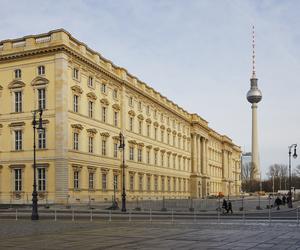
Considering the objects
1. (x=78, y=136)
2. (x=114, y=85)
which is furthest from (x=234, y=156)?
(x=78, y=136)

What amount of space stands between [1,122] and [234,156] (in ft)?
426

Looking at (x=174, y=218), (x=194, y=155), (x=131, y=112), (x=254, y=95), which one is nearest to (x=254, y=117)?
(x=254, y=95)

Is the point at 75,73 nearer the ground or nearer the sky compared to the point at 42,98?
nearer the sky

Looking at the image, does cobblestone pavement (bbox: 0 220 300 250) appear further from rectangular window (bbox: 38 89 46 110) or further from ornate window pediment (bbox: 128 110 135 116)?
ornate window pediment (bbox: 128 110 135 116)

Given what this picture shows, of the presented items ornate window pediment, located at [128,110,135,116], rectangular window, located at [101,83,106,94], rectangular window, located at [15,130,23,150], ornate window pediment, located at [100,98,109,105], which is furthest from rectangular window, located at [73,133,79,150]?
ornate window pediment, located at [128,110,135,116]

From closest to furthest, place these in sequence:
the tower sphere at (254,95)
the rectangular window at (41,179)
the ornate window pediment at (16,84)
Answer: the rectangular window at (41,179), the ornate window pediment at (16,84), the tower sphere at (254,95)

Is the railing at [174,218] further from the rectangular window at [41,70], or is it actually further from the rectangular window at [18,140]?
the rectangular window at [41,70]

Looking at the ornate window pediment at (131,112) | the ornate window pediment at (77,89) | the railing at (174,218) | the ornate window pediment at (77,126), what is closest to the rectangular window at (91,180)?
the ornate window pediment at (77,126)

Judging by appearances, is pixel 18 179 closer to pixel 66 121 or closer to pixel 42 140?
pixel 42 140

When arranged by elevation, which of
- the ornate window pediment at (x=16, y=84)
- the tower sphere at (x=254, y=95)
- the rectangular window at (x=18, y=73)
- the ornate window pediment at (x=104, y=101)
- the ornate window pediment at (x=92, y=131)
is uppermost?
the tower sphere at (x=254, y=95)

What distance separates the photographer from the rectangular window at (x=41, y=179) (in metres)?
57.9

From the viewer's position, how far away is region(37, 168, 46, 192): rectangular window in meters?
57.9

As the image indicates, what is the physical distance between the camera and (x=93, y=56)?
2638 inches

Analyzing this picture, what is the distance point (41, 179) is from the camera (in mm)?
58250
